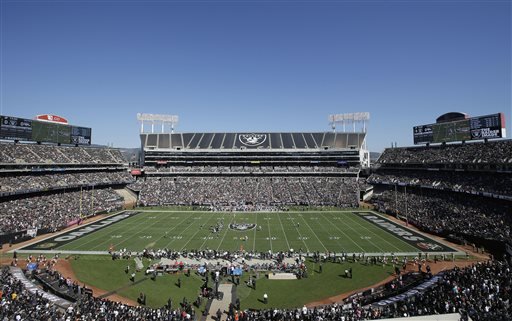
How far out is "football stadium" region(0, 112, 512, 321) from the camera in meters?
19.7

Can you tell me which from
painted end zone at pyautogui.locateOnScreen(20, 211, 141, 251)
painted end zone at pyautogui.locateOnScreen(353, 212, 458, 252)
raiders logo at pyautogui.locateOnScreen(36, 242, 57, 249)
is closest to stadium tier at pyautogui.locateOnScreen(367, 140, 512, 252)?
painted end zone at pyautogui.locateOnScreen(353, 212, 458, 252)

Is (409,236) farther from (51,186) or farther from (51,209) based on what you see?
(51,186)

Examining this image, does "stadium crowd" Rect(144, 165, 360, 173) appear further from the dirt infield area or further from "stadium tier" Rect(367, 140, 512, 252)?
the dirt infield area

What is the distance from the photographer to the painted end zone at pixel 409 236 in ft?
108

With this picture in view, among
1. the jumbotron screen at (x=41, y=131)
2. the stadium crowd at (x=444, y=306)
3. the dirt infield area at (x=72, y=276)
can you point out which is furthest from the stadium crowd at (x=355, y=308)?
the jumbotron screen at (x=41, y=131)

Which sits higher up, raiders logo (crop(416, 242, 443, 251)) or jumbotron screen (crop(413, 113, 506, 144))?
jumbotron screen (crop(413, 113, 506, 144))

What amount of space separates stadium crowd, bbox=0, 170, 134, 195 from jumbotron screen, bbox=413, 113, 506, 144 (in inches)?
2441

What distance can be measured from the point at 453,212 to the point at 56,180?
60505 mm

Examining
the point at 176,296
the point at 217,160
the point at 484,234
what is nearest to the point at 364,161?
the point at 217,160

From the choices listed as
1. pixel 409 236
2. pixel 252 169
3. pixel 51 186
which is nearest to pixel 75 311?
pixel 409 236

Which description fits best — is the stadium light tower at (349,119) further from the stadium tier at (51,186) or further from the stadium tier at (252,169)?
the stadium tier at (51,186)

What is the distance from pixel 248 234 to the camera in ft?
128

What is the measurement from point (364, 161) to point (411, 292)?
64805 millimetres

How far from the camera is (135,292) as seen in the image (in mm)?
22578
